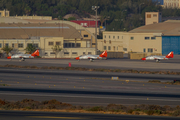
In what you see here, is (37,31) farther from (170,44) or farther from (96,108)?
(96,108)

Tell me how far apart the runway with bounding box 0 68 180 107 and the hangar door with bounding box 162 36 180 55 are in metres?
67.9

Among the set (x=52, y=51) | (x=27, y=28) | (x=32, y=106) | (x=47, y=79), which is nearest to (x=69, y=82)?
(x=47, y=79)

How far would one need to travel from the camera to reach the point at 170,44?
118 m

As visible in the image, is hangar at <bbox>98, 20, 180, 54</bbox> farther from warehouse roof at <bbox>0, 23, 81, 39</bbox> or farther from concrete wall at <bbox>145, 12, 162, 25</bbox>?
concrete wall at <bbox>145, 12, 162, 25</bbox>

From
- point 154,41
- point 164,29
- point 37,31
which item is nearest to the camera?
point 37,31

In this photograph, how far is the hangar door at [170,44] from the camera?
387 ft

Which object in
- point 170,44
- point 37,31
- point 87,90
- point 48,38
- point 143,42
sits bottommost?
point 87,90

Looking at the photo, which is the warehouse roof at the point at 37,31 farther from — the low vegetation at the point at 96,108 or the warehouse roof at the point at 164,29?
the low vegetation at the point at 96,108

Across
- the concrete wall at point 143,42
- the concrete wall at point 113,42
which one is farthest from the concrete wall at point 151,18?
the concrete wall at point 143,42

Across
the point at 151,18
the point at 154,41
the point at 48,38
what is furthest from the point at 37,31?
the point at 151,18

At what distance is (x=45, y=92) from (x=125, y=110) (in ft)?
43.7

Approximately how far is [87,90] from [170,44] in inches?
3268

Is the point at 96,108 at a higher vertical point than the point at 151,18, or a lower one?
lower

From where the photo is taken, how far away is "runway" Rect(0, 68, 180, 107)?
36.5 meters
